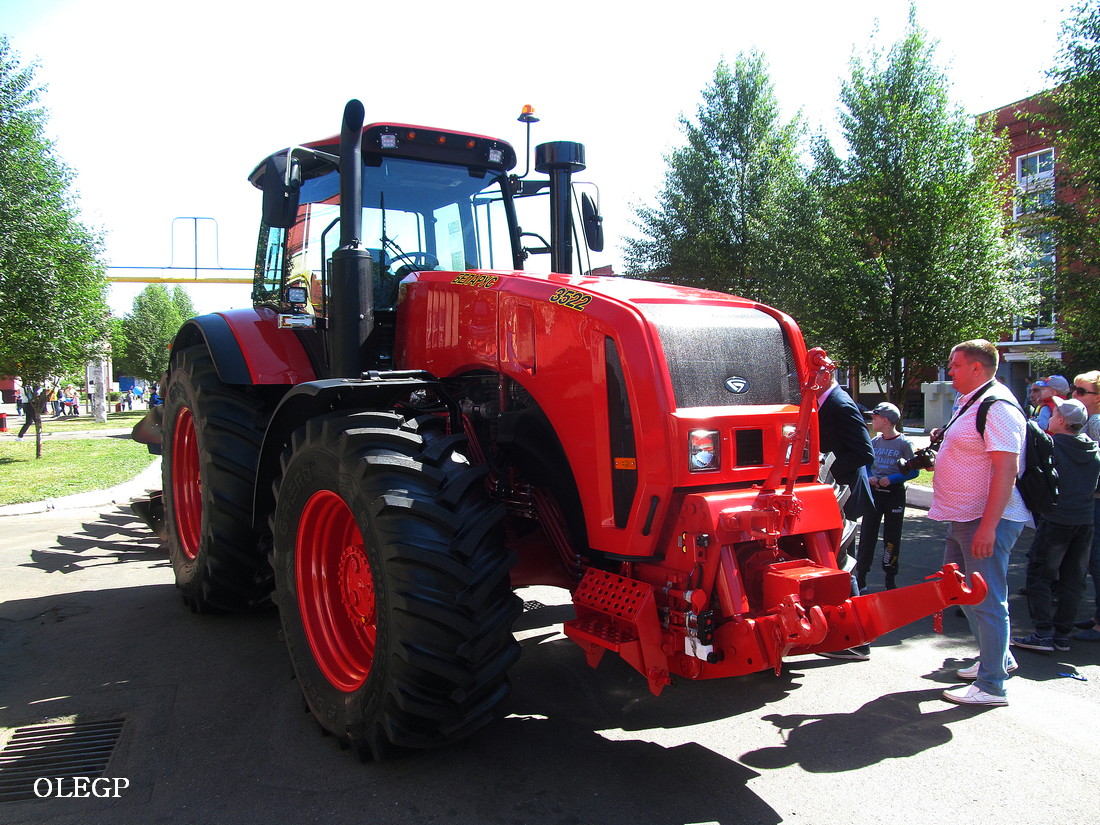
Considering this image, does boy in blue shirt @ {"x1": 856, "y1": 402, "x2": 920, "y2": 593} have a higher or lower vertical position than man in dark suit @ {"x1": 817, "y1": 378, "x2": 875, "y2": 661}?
lower

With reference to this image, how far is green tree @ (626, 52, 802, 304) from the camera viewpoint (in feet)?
67.9

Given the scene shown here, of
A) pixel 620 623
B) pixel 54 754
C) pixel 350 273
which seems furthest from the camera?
pixel 350 273

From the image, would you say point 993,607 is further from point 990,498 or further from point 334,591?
point 334,591

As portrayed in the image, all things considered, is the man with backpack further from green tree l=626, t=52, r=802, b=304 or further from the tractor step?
green tree l=626, t=52, r=802, b=304

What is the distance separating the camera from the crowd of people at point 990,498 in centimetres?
411

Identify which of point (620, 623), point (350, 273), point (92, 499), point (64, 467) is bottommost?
point (92, 499)

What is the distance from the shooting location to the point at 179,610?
588 centimetres

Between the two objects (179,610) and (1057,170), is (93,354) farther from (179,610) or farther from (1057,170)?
(1057,170)

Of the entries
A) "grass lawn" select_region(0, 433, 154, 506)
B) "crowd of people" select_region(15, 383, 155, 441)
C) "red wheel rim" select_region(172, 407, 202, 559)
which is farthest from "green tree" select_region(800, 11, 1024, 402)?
"crowd of people" select_region(15, 383, 155, 441)

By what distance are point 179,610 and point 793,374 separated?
4.73m

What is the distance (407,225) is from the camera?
15.9 feet

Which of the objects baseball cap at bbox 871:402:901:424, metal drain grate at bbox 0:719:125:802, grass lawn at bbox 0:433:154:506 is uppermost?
baseball cap at bbox 871:402:901:424

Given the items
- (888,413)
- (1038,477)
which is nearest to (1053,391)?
(888,413)

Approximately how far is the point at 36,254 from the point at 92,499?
5.74m
